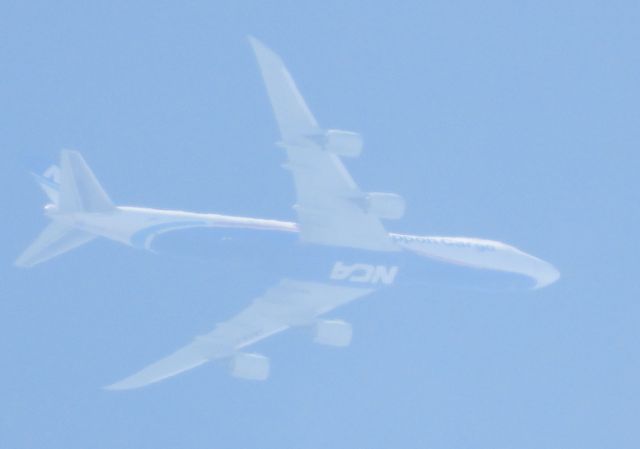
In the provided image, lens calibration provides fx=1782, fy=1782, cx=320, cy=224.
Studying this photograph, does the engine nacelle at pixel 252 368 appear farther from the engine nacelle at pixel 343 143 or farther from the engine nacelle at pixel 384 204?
the engine nacelle at pixel 343 143

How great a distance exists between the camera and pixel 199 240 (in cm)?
7044

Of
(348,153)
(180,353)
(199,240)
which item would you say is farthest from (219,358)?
(348,153)

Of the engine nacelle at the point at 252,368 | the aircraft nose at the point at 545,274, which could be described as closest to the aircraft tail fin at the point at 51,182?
the engine nacelle at the point at 252,368

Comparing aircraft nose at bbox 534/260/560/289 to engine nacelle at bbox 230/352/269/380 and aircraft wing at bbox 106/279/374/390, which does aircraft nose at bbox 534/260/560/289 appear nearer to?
aircraft wing at bbox 106/279/374/390

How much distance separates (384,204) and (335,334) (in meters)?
6.73

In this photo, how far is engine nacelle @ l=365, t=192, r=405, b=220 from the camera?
69000 mm

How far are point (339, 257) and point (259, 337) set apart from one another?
6.06 m

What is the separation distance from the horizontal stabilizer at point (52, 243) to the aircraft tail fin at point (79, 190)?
0.83 meters

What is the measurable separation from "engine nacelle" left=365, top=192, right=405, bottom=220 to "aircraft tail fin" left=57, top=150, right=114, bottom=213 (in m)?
10.4

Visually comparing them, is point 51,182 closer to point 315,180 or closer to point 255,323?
point 255,323

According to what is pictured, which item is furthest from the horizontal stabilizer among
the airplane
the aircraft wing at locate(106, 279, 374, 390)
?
the aircraft wing at locate(106, 279, 374, 390)

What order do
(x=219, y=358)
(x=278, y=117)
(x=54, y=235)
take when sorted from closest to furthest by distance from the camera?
(x=278, y=117) < (x=54, y=235) < (x=219, y=358)

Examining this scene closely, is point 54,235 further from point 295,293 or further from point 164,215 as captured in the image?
point 295,293

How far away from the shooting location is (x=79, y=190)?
2739 inches
